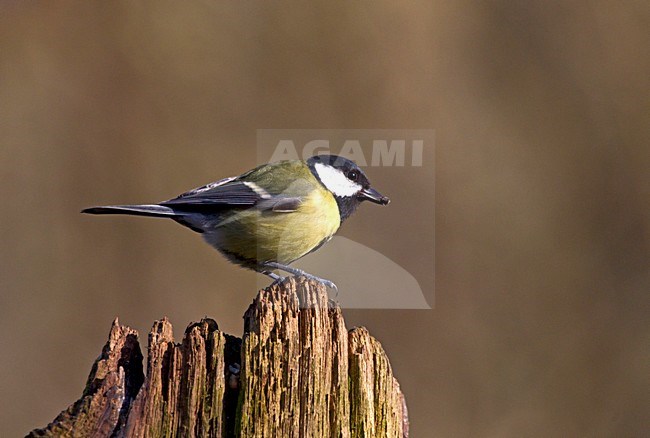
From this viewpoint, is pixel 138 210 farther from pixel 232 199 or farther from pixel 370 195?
pixel 370 195

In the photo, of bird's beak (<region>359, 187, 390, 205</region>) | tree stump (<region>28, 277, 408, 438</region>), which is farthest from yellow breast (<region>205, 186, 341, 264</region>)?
tree stump (<region>28, 277, 408, 438</region>)

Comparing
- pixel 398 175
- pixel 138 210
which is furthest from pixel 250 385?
pixel 398 175

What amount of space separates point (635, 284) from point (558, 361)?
2.20ft

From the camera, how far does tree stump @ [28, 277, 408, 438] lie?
6.61ft

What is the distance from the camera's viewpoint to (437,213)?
4684 millimetres

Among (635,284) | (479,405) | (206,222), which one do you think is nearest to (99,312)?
(206,222)

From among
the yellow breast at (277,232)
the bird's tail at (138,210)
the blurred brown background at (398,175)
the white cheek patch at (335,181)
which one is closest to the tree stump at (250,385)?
the bird's tail at (138,210)

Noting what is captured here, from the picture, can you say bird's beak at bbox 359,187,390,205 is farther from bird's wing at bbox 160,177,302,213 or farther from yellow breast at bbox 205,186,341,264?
bird's wing at bbox 160,177,302,213

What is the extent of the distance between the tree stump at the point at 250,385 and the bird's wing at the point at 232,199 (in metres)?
1.04

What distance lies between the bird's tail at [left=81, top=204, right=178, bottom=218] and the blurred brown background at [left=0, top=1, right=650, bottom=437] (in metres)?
1.53

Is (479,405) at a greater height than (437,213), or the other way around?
(437,213)

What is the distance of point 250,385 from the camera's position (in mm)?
2035

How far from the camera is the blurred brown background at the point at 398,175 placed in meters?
4.59

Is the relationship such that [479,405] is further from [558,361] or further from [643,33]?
[643,33]
